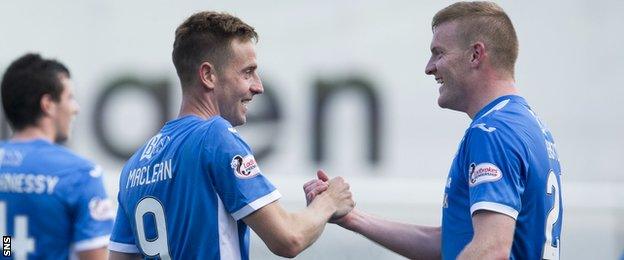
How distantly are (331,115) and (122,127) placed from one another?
4.17 ft

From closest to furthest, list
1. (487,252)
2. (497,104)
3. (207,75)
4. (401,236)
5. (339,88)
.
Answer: (487,252)
(497,104)
(207,75)
(401,236)
(339,88)

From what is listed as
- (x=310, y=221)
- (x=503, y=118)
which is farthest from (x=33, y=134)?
(x=503, y=118)

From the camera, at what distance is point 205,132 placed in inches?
151

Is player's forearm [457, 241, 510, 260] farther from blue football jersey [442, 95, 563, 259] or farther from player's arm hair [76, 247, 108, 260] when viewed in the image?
player's arm hair [76, 247, 108, 260]

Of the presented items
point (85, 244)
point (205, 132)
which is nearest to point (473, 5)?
point (205, 132)

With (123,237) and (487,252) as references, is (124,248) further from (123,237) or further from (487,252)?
(487,252)

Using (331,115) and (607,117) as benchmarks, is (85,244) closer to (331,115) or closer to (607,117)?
(331,115)

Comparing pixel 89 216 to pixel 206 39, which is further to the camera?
pixel 89 216

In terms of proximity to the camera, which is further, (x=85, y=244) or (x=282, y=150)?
(x=282, y=150)

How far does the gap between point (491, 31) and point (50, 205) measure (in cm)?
197

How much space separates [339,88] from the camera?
7.63 m

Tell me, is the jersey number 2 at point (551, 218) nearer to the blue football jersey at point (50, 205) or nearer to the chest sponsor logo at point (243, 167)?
the chest sponsor logo at point (243, 167)

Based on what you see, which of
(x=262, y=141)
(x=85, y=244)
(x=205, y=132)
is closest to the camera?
(x=205, y=132)

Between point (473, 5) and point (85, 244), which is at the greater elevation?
point (473, 5)
